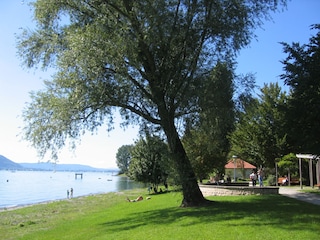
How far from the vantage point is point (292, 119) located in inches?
640

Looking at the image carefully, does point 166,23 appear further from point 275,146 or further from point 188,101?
point 275,146

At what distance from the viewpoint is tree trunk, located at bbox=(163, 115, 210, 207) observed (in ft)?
52.4

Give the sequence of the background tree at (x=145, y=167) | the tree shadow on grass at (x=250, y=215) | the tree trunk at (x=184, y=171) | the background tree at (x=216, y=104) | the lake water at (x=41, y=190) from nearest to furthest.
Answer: the tree shadow on grass at (x=250, y=215), the background tree at (x=216, y=104), the tree trunk at (x=184, y=171), the background tree at (x=145, y=167), the lake water at (x=41, y=190)

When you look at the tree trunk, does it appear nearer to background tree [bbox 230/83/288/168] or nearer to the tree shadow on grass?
the tree shadow on grass

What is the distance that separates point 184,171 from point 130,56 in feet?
19.5

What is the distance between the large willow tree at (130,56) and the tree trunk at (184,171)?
1.9 inches

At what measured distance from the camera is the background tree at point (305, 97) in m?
15.5

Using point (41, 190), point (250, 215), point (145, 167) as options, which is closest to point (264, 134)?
point (145, 167)

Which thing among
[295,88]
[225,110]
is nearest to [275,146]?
[295,88]

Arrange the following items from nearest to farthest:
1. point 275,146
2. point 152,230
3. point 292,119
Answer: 1. point 152,230
2. point 292,119
3. point 275,146

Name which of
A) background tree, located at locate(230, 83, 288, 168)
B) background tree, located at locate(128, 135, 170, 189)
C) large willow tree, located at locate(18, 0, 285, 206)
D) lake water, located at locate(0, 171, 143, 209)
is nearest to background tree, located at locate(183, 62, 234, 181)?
large willow tree, located at locate(18, 0, 285, 206)

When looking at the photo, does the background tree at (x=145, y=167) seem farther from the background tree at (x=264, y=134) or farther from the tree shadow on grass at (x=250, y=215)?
the tree shadow on grass at (x=250, y=215)

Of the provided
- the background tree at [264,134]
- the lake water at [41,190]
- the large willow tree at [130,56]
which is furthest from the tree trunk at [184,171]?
the background tree at [264,134]

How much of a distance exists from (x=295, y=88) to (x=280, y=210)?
6.24 m
